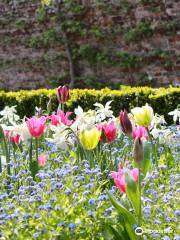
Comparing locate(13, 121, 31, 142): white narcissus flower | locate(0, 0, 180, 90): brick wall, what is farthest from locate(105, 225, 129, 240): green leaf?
locate(0, 0, 180, 90): brick wall

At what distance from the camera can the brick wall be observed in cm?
1043

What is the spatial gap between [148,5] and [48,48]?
219 centimetres

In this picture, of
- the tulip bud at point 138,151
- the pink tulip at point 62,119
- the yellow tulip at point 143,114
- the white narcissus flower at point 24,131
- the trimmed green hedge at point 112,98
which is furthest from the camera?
the trimmed green hedge at point 112,98

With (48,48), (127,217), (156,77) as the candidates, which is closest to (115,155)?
(127,217)

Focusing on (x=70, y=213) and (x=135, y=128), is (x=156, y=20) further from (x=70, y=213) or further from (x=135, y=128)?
(x=70, y=213)

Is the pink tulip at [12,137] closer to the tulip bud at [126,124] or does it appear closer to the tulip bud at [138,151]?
the tulip bud at [126,124]

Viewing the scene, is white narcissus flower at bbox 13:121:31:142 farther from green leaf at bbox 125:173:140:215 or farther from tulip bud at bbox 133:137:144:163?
green leaf at bbox 125:173:140:215

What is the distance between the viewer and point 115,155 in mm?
3303

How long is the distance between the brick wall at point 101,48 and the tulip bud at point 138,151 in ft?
26.6

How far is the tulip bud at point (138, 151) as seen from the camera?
7.43 feet

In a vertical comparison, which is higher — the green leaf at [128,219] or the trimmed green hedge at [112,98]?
the green leaf at [128,219]

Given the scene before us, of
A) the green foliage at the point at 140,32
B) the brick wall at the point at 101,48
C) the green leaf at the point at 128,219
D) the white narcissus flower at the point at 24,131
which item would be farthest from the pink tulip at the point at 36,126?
the green foliage at the point at 140,32

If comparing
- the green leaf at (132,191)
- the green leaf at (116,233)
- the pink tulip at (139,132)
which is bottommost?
the green leaf at (116,233)

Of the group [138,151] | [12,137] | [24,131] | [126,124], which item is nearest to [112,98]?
[12,137]
